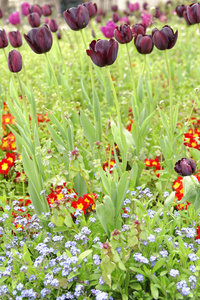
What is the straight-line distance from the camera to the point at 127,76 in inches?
149

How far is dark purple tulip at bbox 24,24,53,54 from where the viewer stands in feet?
5.76

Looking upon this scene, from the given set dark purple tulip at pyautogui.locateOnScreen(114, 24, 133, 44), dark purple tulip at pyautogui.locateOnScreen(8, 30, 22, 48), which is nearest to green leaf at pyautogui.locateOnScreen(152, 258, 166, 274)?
dark purple tulip at pyautogui.locateOnScreen(114, 24, 133, 44)

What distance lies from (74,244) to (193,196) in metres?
0.63

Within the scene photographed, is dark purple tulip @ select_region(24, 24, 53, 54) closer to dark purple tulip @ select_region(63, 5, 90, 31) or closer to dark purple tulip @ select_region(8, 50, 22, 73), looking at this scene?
dark purple tulip @ select_region(8, 50, 22, 73)

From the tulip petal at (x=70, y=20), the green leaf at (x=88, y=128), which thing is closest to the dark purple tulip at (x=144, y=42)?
the tulip petal at (x=70, y=20)

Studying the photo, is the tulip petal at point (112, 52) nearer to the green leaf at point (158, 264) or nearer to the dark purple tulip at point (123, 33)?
the dark purple tulip at point (123, 33)

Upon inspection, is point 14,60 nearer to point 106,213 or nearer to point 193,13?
point 106,213

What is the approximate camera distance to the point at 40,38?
5.83ft

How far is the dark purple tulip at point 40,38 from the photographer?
1.75m

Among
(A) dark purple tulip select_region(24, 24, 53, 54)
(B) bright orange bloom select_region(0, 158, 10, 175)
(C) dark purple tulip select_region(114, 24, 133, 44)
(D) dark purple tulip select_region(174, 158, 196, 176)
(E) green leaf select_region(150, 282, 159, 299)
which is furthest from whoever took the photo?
(B) bright orange bloom select_region(0, 158, 10, 175)

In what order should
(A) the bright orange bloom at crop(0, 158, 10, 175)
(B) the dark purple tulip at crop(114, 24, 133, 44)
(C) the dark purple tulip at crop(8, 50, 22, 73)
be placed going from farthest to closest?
(A) the bright orange bloom at crop(0, 158, 10, 175) < (B) the dark purple tulip at crop(114, 24, 133, 44) < (C) the dark purple tulip at crop(8, 50, 22, 73)

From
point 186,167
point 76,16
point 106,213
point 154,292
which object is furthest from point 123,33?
point 154,292

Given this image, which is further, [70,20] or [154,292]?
[70,20]

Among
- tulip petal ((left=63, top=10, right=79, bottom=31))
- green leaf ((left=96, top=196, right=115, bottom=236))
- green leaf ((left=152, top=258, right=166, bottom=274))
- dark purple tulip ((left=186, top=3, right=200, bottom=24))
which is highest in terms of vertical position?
tulip petal ((left=63, top=10, right=79, bottom=31))
